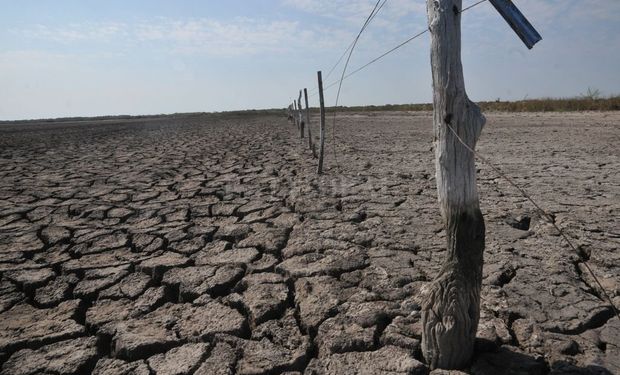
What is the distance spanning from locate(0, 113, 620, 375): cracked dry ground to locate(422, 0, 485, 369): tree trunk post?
0.14 meters

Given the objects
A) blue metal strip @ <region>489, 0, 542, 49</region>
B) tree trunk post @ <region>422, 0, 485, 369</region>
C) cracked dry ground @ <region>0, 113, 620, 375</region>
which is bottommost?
cracked dry ground @ <region>0, 113, 620, 375</region>

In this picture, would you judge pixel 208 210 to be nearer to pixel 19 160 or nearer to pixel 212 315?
pixel 212 315

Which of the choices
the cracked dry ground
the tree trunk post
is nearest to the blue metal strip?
the tree trunk post

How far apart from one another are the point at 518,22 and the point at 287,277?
166cm

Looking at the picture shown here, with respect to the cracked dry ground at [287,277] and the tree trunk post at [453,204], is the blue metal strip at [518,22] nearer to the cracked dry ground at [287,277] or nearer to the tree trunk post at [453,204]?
the tree trunk post at [453,204]

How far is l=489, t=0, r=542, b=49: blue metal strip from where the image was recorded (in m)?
1.25

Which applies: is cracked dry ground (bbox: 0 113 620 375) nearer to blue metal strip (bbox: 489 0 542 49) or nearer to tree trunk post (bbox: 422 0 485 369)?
tree trunk post (bbox: 422 0 485 369)

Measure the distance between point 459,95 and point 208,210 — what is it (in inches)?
114

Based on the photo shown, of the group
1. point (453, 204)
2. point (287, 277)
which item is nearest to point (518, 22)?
point (453, 204)

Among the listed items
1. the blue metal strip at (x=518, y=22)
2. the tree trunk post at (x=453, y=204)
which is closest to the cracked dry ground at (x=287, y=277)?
the tree trunk post at (x=453, y=204)

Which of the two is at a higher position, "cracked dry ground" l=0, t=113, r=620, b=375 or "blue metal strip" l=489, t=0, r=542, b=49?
"blue metal strip" l=489, t=0, r=542, b=49

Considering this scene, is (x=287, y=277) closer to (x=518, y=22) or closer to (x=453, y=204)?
(x=453, y=204)

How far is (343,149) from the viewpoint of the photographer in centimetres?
808

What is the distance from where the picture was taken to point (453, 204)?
140 cm
